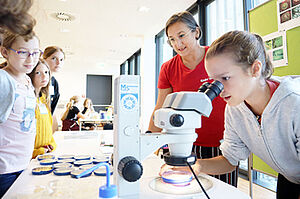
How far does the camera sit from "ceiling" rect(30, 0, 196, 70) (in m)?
3.67

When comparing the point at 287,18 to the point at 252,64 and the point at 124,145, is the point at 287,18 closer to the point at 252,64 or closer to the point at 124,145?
the point at 252,64

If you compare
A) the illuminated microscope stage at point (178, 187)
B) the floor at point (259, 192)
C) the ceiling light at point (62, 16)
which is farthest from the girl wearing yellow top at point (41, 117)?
the ceiling light at point (62, 16)

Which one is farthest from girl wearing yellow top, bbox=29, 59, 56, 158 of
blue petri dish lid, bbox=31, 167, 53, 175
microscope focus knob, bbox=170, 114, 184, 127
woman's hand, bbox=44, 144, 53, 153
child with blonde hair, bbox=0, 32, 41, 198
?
microscope focus knob, bbox=170, 114, 184, 127

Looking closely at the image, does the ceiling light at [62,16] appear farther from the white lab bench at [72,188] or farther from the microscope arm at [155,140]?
the microscope arm at [155,140]

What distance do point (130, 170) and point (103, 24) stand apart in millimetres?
4426

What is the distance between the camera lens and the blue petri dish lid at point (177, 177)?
74 centimetres

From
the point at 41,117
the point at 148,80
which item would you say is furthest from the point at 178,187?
the point at 148,80

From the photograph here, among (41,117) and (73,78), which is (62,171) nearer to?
(41,117)

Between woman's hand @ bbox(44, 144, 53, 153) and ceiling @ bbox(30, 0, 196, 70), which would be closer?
woman's hand @ bbox(44, 144, 53, 153)

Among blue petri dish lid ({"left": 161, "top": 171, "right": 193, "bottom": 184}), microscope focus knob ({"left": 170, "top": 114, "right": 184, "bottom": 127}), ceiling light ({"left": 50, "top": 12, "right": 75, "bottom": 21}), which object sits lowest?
blue petri dish lid ({"left": 161, "top": 171, "right": 193, "bottom": 184})

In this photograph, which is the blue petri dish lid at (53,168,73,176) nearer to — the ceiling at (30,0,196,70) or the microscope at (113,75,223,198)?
the microscope at (113,75,223,198)

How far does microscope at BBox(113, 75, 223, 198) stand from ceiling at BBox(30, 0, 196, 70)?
7.06 feet

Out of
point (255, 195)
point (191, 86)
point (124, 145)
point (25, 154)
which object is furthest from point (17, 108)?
point (255, 195)

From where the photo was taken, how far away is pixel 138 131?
0.68 meters
